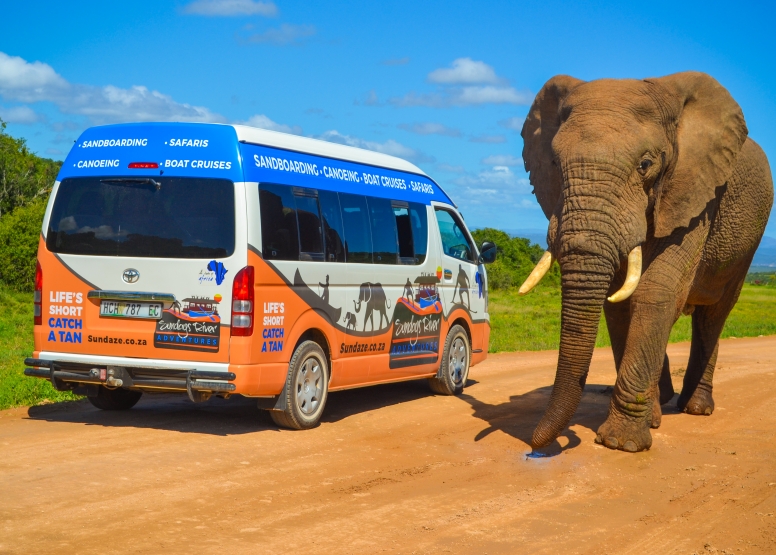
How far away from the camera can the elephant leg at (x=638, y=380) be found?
883 cm

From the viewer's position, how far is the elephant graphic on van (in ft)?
33.4

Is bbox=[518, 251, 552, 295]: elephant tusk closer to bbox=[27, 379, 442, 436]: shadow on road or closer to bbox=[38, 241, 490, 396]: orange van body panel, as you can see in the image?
bbox=[38, 241, 490, 396]: orange van body panel

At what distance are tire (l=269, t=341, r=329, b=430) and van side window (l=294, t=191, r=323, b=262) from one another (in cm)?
83

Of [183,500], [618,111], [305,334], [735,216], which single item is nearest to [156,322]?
[305,334]

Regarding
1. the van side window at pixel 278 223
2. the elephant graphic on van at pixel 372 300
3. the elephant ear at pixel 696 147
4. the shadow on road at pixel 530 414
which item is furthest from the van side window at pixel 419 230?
the elephant ear at pixel 696 147

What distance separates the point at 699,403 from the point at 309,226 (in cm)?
489

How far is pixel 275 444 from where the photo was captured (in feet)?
28.0

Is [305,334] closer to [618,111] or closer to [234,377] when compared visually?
[234,377]

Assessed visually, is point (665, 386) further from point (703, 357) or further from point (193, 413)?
point (193, 413)

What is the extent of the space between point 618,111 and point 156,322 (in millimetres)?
4249

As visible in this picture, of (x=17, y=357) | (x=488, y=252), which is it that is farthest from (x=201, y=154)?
(x=17, y=357)

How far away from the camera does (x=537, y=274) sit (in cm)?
810

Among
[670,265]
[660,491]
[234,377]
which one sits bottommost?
[660,491]

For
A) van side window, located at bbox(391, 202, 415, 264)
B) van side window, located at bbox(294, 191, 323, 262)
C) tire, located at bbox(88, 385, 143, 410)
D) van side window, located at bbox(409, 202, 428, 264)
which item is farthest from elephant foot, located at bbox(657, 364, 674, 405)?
tire, located at bbox(88, 385, 143, 410)
